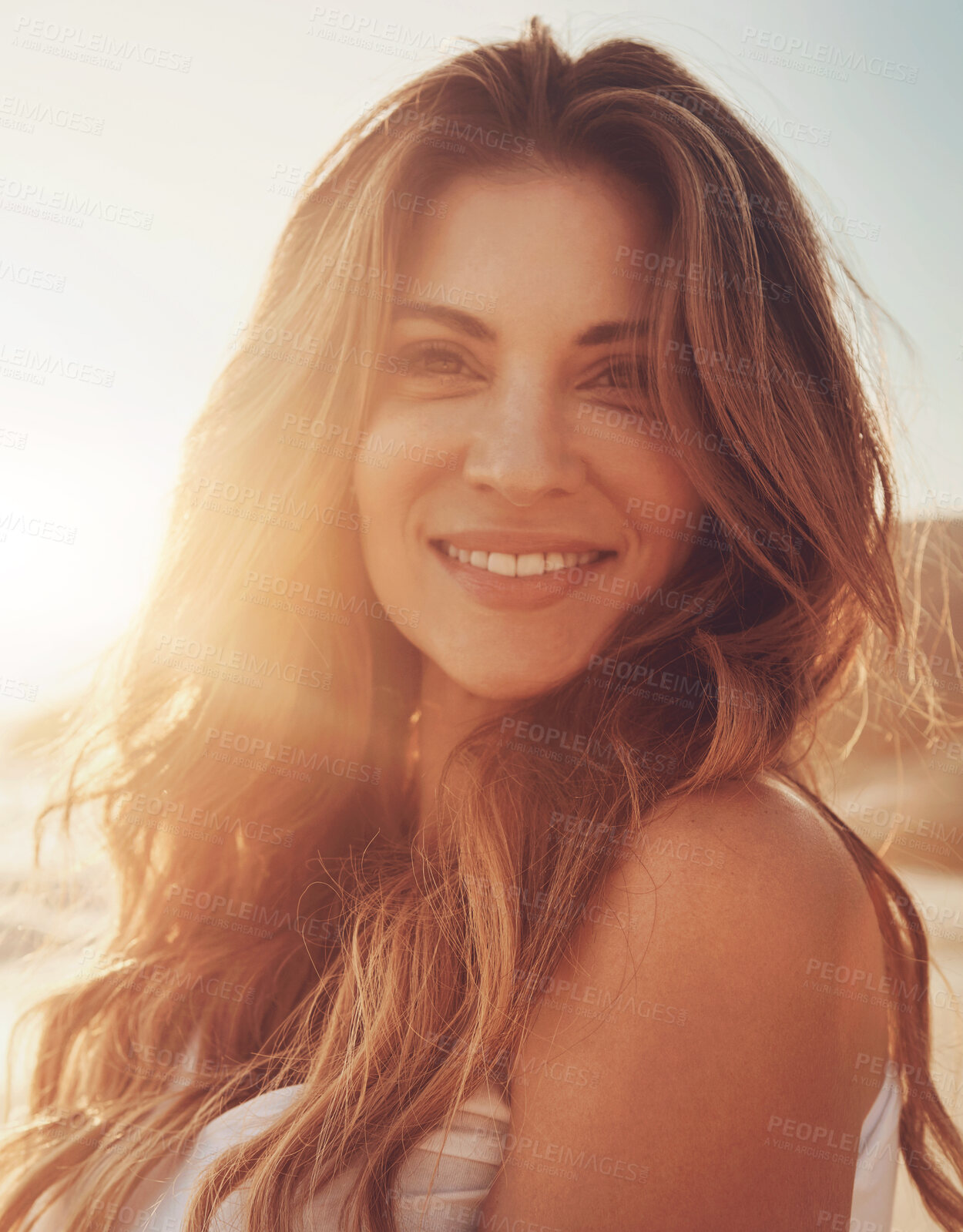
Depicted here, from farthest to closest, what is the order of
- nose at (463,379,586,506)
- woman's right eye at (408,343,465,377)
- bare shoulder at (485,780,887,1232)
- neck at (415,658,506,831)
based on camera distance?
neck at (415,658,506,831), woman's right eye at (408,343,465,377), nose at (463,379,586,506), bare shoulder at (485,780,887,1232)

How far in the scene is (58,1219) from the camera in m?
1.49

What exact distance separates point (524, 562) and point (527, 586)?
4cm

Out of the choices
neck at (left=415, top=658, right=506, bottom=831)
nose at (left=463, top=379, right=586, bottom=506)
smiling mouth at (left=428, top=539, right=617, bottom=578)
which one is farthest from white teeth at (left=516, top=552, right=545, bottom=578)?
neck at (left=415, top=658, right=506, bottom=831)

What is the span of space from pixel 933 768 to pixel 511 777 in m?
1.14

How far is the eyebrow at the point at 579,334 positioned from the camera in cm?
148

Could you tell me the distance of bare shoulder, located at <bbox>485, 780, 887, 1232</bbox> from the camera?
1.09 metres

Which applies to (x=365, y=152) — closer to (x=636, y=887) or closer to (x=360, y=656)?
(x=360, y=656)

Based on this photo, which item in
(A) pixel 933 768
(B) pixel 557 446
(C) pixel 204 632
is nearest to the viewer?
(B) pixel 557 446

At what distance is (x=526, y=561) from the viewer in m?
1.58

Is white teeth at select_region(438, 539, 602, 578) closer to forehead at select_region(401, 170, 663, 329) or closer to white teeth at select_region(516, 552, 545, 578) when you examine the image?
white teeth at select_region(516, 552, 545, 578)

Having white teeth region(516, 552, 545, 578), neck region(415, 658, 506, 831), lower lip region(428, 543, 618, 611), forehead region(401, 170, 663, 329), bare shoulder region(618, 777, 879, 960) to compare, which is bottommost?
bare shoulder region(618, 777, 879, 960)

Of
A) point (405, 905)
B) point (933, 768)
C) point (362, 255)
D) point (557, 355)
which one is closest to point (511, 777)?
point (405, 905)

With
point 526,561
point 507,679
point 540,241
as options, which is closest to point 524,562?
point 526,561

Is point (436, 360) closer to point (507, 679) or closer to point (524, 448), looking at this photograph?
point (524, 448)
